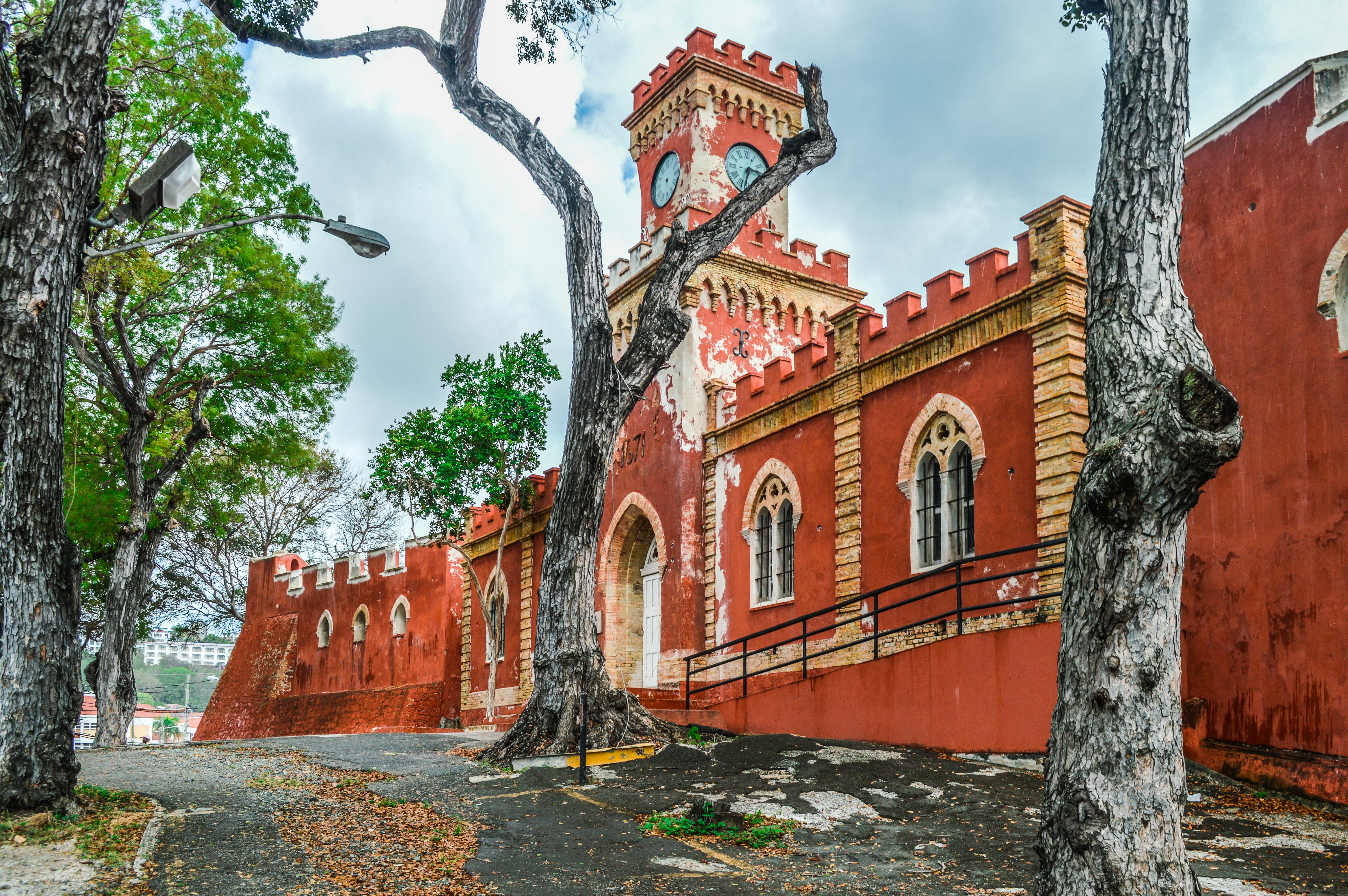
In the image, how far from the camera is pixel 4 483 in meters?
7.37

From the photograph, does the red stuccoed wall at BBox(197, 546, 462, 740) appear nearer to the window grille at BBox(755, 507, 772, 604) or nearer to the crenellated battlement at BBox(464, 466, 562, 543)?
the crenellated battlement at BBox(464, 466, 562, 543)

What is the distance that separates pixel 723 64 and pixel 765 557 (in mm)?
10687

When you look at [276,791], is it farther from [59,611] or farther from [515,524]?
[515,524]

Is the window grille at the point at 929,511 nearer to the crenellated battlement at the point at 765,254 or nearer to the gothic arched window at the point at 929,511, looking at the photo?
the gothic arched window at the point at 929,511

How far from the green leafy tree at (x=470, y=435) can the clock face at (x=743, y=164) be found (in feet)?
16.9

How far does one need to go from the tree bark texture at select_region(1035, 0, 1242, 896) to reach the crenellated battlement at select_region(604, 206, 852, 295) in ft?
47.7

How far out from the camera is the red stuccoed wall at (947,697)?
1030cm

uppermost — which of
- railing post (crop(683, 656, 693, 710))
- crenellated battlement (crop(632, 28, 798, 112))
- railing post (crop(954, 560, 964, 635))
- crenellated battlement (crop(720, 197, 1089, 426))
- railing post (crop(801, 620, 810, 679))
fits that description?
crenellated battlement (crop(632, 28, 798, 112))

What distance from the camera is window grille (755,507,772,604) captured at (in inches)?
677

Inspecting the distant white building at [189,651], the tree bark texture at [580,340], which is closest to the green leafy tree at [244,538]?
the distant white building at [189,651]

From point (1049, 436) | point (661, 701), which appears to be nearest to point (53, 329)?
point (1049, 436)

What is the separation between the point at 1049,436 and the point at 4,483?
398 inches

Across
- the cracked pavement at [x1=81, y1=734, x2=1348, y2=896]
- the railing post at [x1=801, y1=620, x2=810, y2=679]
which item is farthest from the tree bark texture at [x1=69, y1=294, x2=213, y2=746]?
the railing post at [x1=801, y1=620, x2=810, y2=679]

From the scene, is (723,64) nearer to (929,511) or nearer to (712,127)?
(712,127)
